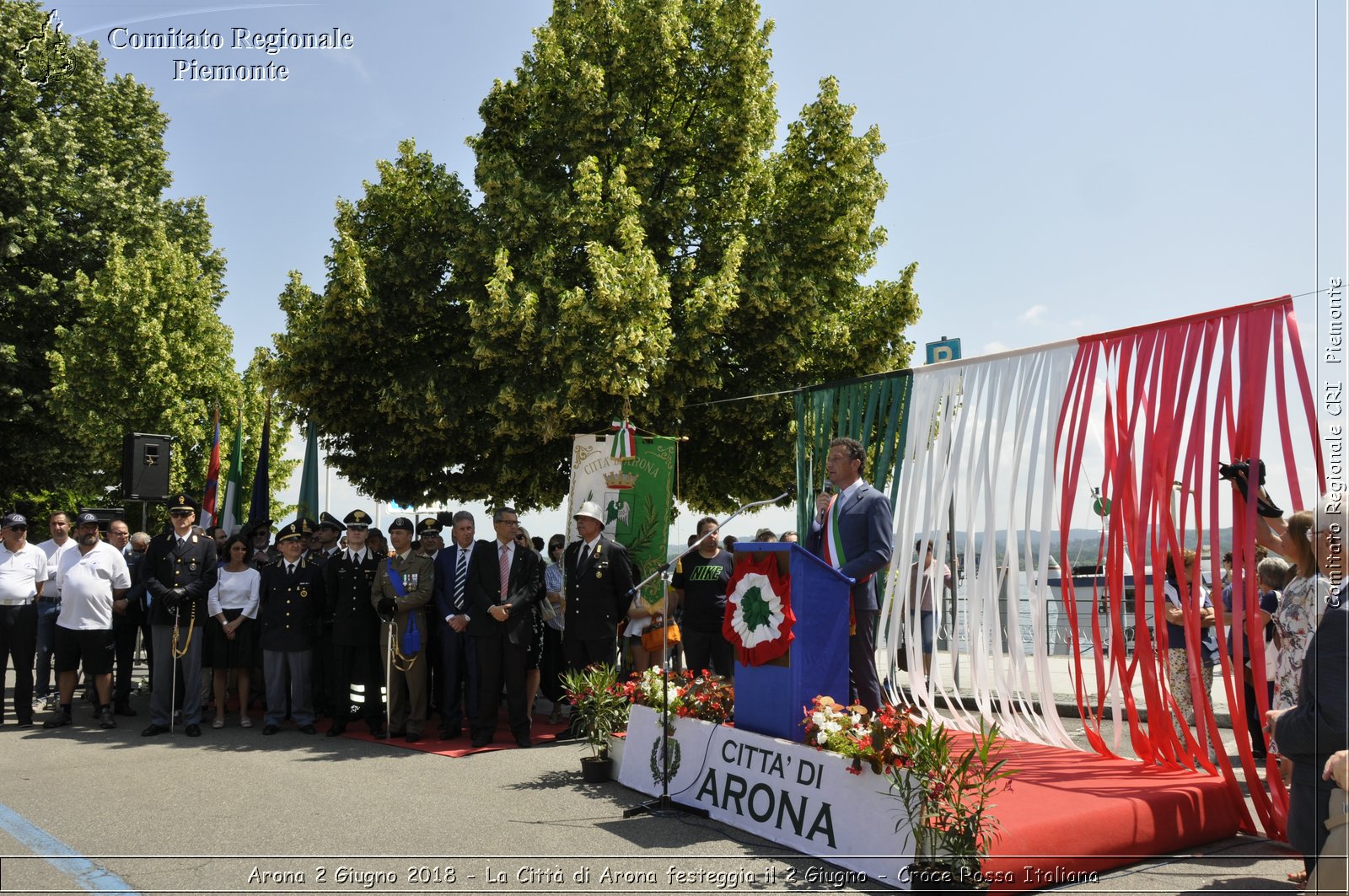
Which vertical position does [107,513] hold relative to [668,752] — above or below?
above

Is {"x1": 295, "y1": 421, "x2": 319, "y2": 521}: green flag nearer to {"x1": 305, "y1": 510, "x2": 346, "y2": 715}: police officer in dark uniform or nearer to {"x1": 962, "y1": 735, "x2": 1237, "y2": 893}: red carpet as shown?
{"x1": 305, "y1": 510, "x2": 346, "y2": 715}: police officer in dark uniform

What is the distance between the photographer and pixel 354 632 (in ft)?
29.9

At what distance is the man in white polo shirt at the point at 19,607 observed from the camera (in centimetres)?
952

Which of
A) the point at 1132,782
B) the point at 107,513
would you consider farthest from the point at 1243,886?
the point at 107,513

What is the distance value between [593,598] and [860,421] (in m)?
2.95

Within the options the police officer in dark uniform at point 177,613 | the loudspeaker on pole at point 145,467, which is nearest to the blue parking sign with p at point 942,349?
the police officer in dark uniform at point 177,613

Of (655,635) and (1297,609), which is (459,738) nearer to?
(655,635)

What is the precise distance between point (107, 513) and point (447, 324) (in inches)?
220

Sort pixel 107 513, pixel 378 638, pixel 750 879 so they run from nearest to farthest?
1. pixel 750 879
2. pixel 378 638
3. pixel 107 513

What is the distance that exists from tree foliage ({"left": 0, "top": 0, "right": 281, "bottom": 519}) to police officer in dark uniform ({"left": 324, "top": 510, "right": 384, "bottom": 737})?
14.9m

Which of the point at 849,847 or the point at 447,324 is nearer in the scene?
the point at 849,847

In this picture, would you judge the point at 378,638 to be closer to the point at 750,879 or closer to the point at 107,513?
the point at 750,879

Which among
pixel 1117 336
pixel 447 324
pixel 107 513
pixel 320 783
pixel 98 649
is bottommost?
pixel 320 783

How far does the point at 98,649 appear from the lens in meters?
9.47
